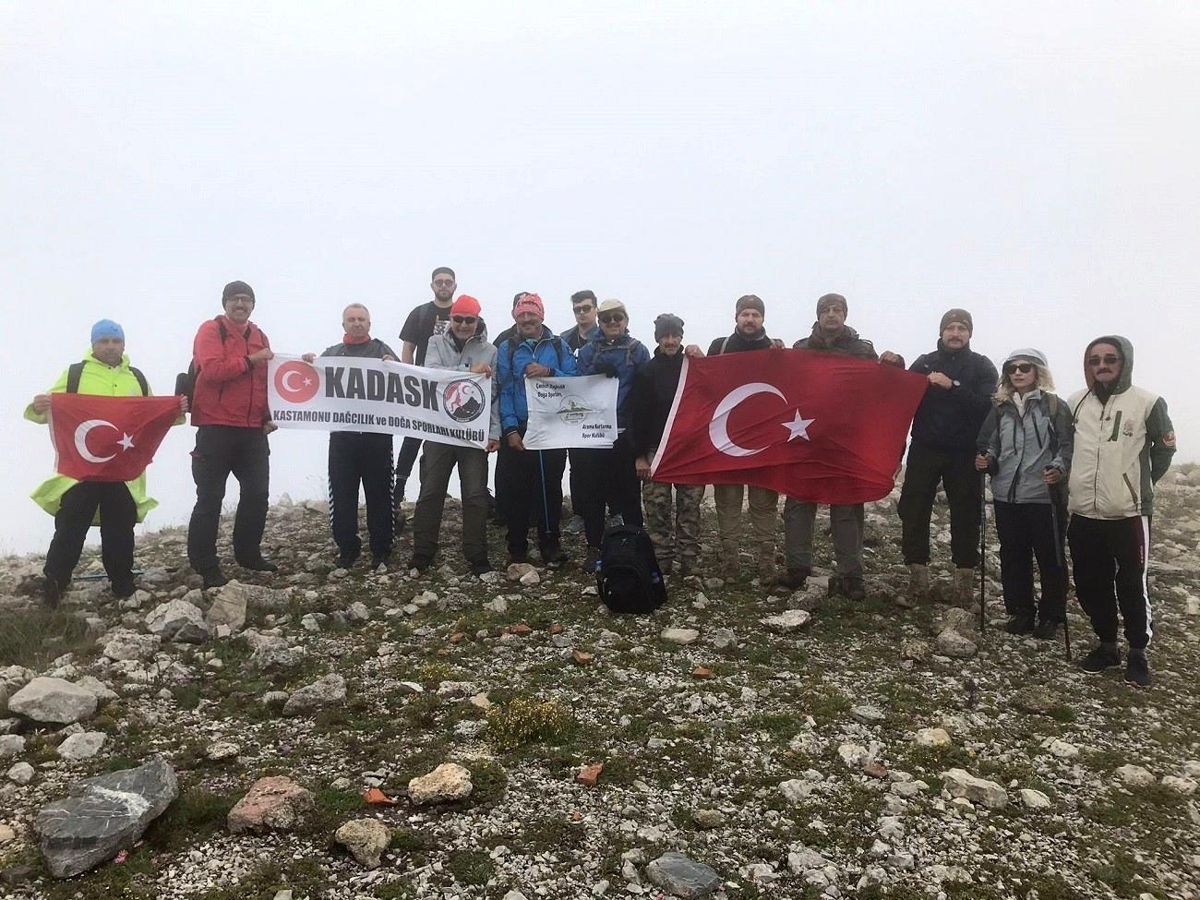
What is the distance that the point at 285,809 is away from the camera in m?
4.47

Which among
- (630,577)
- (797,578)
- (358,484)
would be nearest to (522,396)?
(358,484)

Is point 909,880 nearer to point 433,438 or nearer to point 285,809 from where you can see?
point 285,809

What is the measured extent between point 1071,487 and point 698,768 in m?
4.62

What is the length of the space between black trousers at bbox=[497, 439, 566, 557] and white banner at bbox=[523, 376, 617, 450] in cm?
36

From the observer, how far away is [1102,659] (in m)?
7.02

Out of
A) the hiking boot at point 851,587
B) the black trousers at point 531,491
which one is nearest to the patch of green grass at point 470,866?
the black trousers at point 531,491

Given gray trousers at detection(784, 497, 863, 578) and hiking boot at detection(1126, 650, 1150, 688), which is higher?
gray trousers at detection(784, 497, 863, 578)

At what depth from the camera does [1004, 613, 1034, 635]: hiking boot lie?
310 inches

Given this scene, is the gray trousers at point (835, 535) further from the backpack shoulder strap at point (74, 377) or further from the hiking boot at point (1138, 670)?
the backpack shoulder strap at point (74, 377)

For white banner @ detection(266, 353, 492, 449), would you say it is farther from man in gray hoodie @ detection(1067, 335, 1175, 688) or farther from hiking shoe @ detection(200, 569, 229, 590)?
man in gray hoodie @ detection(1067, 335, 1175, 688)

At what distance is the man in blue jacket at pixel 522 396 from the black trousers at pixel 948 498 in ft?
13.9

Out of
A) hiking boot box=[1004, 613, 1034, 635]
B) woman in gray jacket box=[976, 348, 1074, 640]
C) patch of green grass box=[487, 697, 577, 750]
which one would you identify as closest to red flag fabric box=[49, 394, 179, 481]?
patch of green grass box=[487, 697, 577, 750]

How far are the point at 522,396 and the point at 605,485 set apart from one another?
5.14 ft

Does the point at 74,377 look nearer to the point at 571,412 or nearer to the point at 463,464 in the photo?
the point at 463,464
